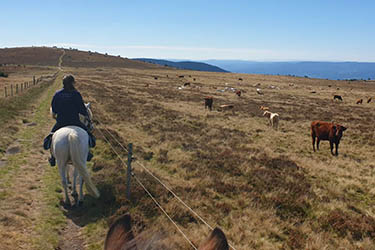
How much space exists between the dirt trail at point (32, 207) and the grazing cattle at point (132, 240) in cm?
411

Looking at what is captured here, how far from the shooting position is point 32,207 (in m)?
6.58

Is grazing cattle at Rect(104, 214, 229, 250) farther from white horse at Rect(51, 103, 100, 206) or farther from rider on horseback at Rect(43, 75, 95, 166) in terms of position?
rider on horseback at Rect(43, 75, 95, 166)

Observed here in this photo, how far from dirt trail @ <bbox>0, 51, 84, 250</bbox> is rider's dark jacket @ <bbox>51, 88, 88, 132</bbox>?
6.62ft

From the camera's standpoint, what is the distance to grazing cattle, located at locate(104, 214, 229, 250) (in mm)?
1637

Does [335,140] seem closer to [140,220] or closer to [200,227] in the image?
[200,227]

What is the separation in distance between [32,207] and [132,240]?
20.3ft

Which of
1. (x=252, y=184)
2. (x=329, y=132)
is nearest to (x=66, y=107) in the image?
(x=252, y=184)

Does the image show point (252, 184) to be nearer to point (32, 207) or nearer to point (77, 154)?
point (77, 154)

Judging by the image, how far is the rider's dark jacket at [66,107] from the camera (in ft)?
21.9

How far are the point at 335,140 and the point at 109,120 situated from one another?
566 inches

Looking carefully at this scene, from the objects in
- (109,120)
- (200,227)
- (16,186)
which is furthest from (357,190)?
(109,120)

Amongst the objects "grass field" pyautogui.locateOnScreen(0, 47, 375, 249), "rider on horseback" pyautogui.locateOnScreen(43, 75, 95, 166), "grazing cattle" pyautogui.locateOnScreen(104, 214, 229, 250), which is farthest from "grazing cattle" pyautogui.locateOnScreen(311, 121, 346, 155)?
"grazing cattle" pyautogui.locateOnScreen(104, 214, 229, 250)

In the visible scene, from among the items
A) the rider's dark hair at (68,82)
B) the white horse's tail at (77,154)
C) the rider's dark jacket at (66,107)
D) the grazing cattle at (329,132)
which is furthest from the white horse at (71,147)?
the grazing cattle at (329,132)

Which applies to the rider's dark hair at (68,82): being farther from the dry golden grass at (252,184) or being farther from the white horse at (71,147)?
the dry golden grass at (252,184)
